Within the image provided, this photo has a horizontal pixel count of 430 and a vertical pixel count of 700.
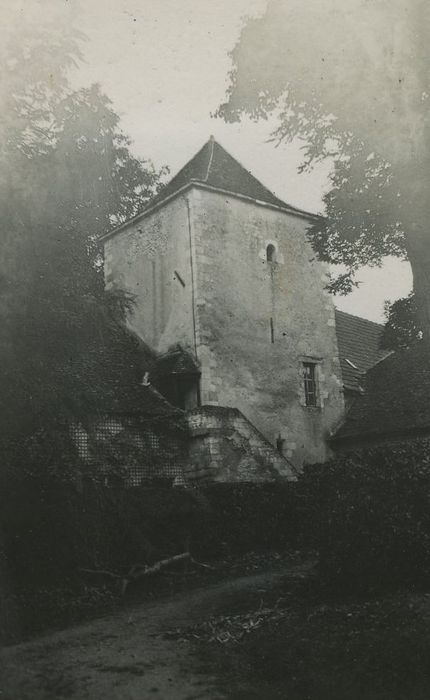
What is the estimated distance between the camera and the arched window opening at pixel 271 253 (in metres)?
21.0

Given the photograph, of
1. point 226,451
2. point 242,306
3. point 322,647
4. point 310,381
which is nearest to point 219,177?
point 242,306

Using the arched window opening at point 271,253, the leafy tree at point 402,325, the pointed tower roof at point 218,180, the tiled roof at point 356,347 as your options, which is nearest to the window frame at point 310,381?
the tiled roof at point 356,347

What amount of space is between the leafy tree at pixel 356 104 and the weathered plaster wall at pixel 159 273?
5.21 meters

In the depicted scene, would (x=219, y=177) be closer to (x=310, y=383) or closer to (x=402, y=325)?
(x=310, y=383)

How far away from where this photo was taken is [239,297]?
19.7m

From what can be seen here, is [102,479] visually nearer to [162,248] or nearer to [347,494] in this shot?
[347,494]

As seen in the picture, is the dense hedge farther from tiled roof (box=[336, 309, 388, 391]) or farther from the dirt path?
tiled roof (box=[336, 309, 388, 391])

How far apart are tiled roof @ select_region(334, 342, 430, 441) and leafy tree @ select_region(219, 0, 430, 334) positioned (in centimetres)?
587

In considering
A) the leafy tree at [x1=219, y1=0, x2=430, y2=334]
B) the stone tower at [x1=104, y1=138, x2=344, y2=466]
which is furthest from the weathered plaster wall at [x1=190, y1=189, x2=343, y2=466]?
the leafy tree at [x1=219, y1=0, x2=430, y2=334]

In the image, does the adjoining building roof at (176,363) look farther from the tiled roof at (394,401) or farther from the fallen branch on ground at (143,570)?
the fallen branch on ground at (143,570)

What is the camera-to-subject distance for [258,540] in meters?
13.5

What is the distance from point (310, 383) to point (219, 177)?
24.8 ft

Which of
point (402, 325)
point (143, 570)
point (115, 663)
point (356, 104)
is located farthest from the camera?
point (402, 325)

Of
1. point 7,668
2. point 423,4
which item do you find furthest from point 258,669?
point 423,4
